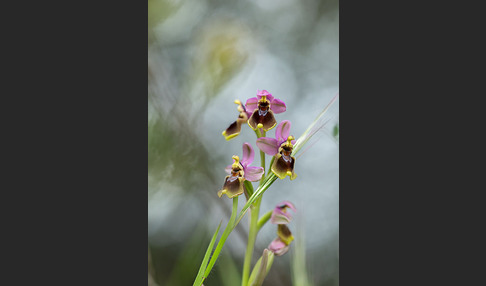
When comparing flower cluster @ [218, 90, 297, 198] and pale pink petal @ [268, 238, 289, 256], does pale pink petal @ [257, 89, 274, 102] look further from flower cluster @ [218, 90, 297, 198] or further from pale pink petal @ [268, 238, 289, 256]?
pale pink petal @ [268, 238, 289, 256]

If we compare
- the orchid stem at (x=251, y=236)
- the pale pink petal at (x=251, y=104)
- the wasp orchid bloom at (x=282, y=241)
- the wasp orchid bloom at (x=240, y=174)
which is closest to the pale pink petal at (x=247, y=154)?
the wasp orchid bloom at (x=240, y=174)

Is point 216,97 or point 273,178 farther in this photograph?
A: point 216,97

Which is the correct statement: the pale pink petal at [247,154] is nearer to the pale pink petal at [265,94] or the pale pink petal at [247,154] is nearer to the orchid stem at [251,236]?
the orchid stem at [251,236]

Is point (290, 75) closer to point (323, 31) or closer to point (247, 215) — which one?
point (323, 31)

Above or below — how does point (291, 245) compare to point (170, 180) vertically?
below

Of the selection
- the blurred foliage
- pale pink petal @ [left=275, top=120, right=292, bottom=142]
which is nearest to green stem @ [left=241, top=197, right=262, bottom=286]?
pale pink petal @ [left=275, top=120, right=292, bottom=142]

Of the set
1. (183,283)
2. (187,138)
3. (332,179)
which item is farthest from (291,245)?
(187,138)

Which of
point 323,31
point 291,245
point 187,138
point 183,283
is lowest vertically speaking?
point 183,283
